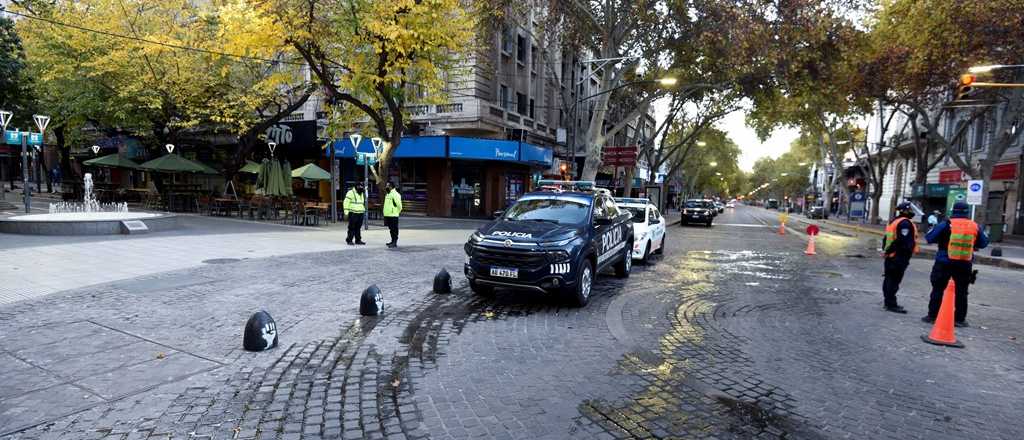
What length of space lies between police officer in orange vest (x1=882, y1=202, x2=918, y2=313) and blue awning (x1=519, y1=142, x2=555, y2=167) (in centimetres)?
1913

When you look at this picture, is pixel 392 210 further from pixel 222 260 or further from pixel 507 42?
pixel 507 42

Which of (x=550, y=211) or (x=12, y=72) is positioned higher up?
(x=12, y=72)

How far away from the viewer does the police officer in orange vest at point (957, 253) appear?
6736 mm

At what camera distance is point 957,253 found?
22.3 feet

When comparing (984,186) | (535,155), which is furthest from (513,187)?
(984,186)

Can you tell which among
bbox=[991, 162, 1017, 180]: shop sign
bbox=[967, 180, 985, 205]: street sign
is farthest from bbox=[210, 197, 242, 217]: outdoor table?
bbox=[991, 162, 1017, 180]: shop sign

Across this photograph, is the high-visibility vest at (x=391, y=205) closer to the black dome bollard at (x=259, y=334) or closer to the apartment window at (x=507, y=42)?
the black dome bollard at (x=259, y=334)

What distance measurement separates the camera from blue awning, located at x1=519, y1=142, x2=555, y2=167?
2611 cm

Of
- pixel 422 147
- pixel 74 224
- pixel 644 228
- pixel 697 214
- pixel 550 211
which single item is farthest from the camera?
pixel 697 214

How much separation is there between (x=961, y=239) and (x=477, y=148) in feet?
64.4

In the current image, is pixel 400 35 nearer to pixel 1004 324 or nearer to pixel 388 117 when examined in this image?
pixel 388 117

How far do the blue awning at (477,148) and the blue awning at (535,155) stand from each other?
1312 millimetres

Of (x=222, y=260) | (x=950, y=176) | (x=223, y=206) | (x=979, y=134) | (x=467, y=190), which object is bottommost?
(x=222, y=260)

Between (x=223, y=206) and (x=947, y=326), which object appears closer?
(x=947, y=326)
